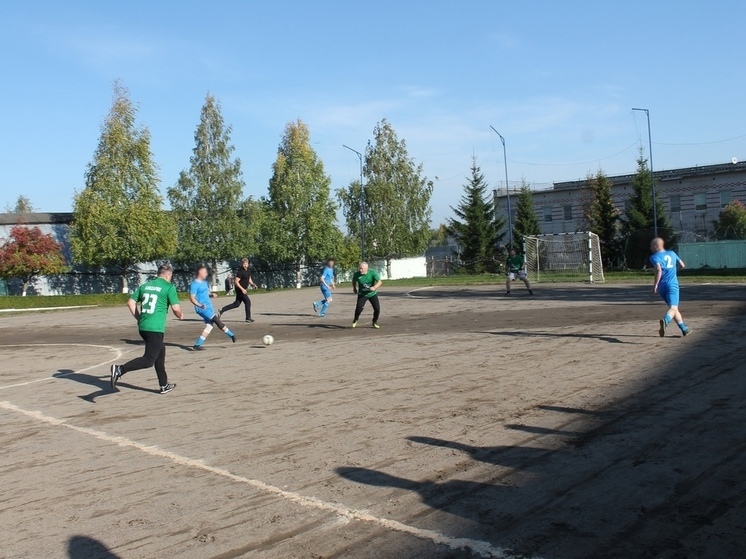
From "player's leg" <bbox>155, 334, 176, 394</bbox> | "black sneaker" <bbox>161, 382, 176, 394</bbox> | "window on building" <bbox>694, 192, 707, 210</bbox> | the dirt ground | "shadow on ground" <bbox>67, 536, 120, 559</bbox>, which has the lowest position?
"shadow on ground" <bbox>67, 536, 120, 559</bbox>

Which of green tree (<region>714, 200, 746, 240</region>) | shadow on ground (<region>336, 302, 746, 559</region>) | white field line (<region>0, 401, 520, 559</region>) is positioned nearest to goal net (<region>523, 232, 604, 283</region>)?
green tree (<region>714, 200, 746, 240</region>)

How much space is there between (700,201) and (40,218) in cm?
5437

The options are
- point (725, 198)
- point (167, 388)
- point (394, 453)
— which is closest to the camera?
point (394, 453)

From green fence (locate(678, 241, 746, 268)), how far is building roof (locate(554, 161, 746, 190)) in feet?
51.5

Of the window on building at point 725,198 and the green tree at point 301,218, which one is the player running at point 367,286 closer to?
the green tree at point 301,218

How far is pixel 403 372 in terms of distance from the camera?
11.9 metres

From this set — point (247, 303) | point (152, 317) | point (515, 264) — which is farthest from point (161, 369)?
point (515, 264)

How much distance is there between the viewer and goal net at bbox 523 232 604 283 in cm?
4288

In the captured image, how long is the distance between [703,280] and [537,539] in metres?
32.1

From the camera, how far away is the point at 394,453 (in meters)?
7.15

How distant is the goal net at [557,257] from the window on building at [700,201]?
67.8ft

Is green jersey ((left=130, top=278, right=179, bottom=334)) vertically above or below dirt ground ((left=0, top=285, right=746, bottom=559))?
above

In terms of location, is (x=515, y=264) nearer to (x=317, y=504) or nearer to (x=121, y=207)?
(x=317, y=504)

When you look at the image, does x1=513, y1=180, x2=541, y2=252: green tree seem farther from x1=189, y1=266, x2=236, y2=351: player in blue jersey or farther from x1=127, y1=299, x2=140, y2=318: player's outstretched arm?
x1=127, y1=299, x2=140, y2=318: player's outstretched arm
